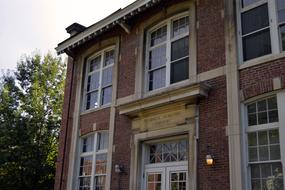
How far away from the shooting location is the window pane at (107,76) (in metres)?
13.7

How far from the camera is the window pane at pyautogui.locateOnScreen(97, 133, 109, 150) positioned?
12.8 meters

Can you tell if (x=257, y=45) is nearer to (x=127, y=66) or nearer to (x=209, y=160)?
(x=209, y=160)

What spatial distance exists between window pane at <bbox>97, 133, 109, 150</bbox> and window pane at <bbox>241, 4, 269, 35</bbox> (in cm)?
590

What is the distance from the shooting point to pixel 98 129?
1299cm

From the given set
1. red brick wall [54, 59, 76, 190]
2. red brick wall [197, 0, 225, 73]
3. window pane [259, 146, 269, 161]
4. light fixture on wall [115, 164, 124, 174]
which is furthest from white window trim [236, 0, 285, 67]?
red brick wall [54, 59, 76, 190]

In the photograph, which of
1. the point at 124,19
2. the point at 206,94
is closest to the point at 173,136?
the point at 206,94

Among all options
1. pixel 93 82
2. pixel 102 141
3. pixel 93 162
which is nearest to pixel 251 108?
pixel 102 141

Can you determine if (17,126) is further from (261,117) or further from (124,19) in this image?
(261,117)

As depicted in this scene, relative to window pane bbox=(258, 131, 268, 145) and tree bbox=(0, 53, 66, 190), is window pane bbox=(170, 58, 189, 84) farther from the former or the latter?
tree bbox=(0, 53, 66, 190)

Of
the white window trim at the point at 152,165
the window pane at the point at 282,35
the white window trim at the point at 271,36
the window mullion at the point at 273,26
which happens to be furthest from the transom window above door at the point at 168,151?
the window pane at the point at 282,35

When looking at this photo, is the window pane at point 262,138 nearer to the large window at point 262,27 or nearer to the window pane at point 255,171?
the window pane at point 255,171

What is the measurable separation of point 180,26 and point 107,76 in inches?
144

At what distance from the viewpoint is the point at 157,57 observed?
11953mm

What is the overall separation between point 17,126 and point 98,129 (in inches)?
460
